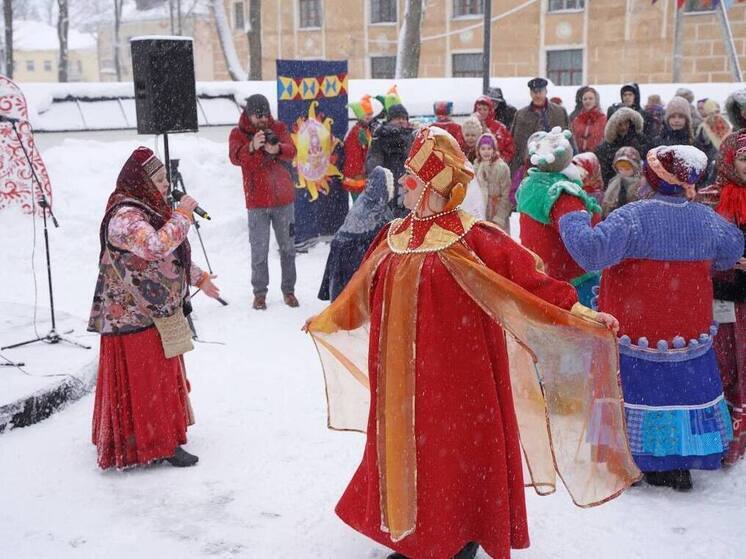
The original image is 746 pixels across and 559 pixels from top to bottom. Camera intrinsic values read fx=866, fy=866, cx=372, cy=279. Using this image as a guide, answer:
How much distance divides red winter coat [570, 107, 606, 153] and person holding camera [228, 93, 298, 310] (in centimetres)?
371

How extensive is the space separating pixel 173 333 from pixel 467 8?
31.4 meters

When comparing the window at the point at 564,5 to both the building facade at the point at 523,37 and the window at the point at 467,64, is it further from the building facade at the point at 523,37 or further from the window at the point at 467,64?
the window at the point at 467,64

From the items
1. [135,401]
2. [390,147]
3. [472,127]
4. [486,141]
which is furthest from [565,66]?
[135,401]

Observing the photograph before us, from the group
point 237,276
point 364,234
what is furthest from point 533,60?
point 364,234

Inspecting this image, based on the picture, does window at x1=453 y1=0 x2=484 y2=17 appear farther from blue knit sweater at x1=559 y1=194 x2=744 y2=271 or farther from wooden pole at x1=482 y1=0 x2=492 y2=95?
blue knit sweater at x1=559 y1=194 x2=744 y2=271

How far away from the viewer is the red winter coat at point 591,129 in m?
9.99

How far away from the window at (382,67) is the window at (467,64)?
3017 millimetres

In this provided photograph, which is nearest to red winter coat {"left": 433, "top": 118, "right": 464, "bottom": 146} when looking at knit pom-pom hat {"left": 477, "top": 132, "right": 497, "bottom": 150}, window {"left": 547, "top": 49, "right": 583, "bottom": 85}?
knit pom-pom hat {"left": 477, "top": 132, "right": 497, "bottom": 150}

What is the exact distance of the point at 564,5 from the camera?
31688 millimetres

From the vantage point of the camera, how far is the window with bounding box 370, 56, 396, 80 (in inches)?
1426

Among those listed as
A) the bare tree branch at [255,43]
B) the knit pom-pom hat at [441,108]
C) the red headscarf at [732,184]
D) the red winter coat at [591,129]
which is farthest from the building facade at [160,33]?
the red headscarf at [732,184]

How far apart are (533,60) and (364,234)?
2729 cm

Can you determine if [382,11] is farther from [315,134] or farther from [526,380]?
[526,380]

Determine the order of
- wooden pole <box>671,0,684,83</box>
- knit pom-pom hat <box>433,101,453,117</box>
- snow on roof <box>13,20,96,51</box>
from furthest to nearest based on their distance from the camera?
snow on roof <box>13,20,96,51</box>, wooden pole <box>671,0,684,83</box>, knit pom-pom hat <box>433,101,453,117</box>
